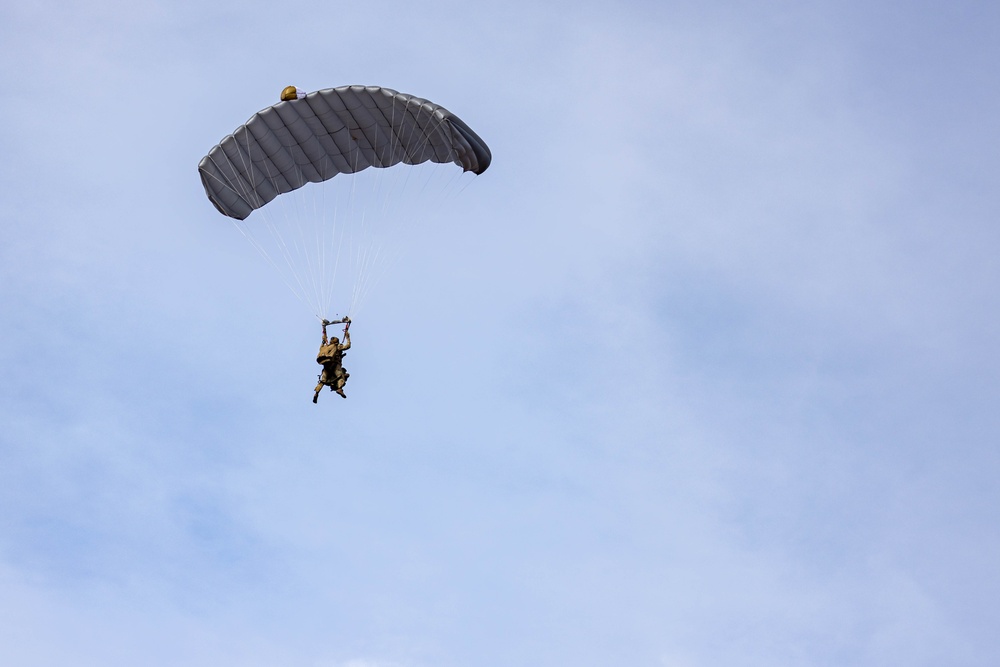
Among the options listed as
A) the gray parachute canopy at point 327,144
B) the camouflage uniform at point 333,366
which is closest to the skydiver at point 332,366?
the camouflage uniform at point 333,366

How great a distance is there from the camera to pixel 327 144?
124ft

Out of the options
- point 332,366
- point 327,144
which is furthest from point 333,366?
point 327,144

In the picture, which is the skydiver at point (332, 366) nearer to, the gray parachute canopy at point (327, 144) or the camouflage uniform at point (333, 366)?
the camouflage uniform at point (333, 366)

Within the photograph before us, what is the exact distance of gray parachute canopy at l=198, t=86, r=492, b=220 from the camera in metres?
36.4

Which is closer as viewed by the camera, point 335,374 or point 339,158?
point 335,374

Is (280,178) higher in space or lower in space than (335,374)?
higher

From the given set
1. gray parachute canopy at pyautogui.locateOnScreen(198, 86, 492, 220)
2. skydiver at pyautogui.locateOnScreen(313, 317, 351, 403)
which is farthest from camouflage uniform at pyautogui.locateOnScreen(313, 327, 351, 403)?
gray parachute canopy at pyautogui.locateOnScreen(198, 86, 492, 220)

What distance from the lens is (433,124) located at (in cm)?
3638

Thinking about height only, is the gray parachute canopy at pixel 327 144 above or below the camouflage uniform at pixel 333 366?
above

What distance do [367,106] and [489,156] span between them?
2.92m

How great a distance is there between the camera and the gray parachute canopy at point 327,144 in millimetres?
36406

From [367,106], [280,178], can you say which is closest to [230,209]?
[280,178]

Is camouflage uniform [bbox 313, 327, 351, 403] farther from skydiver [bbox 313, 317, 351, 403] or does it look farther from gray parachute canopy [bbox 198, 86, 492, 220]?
gray parachute canopy [bbox 198, 86, 492, 220]

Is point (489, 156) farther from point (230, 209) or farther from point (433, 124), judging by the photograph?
point (230, 209)
